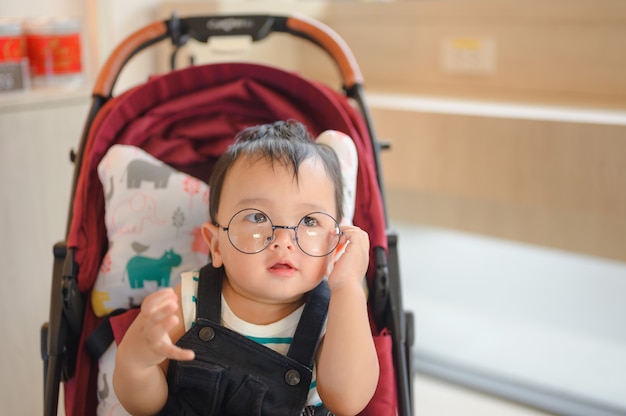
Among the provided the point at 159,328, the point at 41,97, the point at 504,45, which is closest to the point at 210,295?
the point at 159,328

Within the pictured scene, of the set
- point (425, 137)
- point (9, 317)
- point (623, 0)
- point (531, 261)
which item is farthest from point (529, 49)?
point (9, 317)

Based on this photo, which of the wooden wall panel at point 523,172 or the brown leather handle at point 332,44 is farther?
the wooden wall panel at point 523,172

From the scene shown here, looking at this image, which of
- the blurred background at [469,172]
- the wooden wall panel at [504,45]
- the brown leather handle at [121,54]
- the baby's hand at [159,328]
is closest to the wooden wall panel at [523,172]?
the blurred background at [469,172]

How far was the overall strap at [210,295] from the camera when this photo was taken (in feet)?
3.81

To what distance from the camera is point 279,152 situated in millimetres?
1151

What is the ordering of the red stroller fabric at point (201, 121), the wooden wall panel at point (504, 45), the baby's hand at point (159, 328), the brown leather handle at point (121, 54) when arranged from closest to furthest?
the baby's hand at point (159, 328) → the red stroller fabric at point (201, 121) → the brown leather handle at point (121, 54) → the wooden wall panel at point (504, 45)

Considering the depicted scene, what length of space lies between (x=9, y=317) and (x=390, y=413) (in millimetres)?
1201

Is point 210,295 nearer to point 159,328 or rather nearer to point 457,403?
point 159,328

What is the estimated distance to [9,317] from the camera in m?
1.91

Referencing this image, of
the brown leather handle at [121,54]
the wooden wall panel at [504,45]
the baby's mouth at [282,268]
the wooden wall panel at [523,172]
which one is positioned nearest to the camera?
the baby's mouth at [282,268]

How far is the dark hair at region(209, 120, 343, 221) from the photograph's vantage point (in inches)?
45.3

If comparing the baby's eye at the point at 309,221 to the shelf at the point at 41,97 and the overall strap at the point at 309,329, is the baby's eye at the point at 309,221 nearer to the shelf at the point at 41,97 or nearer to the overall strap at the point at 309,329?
the overall strap at the point at 309,329

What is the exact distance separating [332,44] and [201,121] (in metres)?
0.34

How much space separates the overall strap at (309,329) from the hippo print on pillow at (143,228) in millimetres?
316
